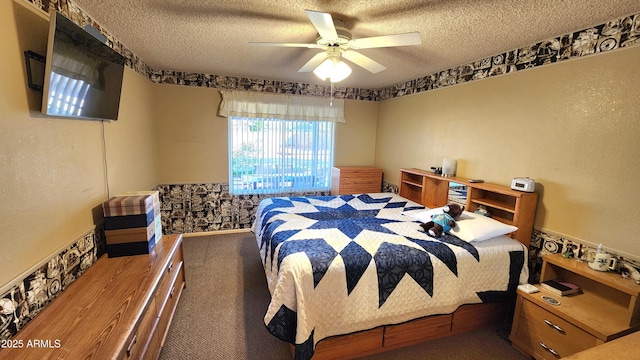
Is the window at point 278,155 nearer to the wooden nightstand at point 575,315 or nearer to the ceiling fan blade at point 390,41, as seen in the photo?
the ceiling fan blade at point 390,41

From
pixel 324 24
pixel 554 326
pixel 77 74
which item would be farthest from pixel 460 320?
pixel 77 74

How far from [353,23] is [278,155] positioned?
259cm

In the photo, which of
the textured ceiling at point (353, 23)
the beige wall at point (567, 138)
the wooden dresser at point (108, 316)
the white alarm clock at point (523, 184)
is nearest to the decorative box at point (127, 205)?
the wooden dresser at point (108, 316)

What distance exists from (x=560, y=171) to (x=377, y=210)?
1.64 meters

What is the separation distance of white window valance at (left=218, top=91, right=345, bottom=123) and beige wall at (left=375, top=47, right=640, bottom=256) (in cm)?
191

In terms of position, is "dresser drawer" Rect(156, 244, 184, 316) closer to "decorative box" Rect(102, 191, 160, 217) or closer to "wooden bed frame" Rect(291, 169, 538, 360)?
"decorative box" Rect(102, 191, 160, 217)

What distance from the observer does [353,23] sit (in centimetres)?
197

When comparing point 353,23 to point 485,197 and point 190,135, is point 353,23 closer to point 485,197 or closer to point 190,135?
point 485,197

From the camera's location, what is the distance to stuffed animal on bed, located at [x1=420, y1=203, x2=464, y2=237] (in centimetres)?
223

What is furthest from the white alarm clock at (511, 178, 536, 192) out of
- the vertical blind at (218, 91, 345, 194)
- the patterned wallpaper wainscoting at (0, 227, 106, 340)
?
the patterned wallpaper wainscoting at (0, 227, 106, 340)

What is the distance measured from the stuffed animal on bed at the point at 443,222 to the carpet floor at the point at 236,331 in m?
0.83

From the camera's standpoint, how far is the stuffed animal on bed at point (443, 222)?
2.23 m

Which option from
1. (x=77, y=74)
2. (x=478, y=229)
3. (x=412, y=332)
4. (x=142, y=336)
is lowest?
(x=412, y=332)

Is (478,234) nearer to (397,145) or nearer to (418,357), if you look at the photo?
(418,357)
